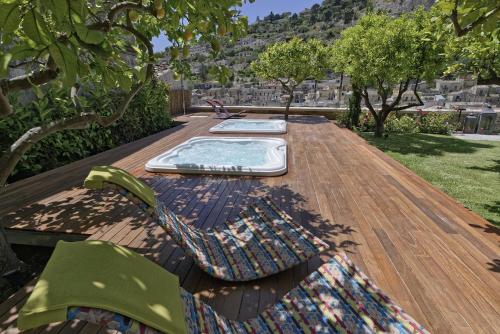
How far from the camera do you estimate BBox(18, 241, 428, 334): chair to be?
1267 millimetres

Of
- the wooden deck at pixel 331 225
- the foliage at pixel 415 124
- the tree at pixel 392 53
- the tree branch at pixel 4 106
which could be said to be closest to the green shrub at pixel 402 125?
the foliage at pixel 415 124

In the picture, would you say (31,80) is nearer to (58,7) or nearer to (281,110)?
(58,7)

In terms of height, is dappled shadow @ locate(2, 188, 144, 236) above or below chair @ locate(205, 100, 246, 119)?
below

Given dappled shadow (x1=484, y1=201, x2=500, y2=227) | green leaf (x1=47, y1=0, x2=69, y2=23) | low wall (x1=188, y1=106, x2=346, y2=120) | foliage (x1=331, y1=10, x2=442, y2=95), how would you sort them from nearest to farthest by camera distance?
1. green leaf (x1=47, y1=0, x2=69, y2=23)
2. dappled shadow (x1=484, y1=201, x2=500, y2=227)
3. foliage (x1=331, y1=10, x2=442, y2=95)
4. low wall (x1=188, y1=106, x2=346, y2=120)

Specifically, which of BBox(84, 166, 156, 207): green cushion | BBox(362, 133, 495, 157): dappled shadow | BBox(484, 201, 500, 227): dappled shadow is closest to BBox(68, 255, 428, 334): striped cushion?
BBox(84, 166, 156, 207): green cushion

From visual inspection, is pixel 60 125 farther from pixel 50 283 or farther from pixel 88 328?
pixel 88 328

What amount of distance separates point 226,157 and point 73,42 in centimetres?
829

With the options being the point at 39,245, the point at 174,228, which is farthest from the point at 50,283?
the point at 39,245

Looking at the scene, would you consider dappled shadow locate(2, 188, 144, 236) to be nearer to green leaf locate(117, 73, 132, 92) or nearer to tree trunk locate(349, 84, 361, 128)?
green leaf locate(117, 73, 132, 92)

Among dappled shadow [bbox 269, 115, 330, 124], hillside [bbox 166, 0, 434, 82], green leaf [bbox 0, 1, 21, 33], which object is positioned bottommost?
dappled shadow [bbox 269, 115, 330, 124]

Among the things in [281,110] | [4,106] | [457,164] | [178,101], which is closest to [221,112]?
[178,101]

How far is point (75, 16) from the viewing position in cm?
99

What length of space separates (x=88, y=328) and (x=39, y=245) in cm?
206

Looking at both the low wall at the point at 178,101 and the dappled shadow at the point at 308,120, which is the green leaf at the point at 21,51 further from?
the low wall at the point at 178,101
